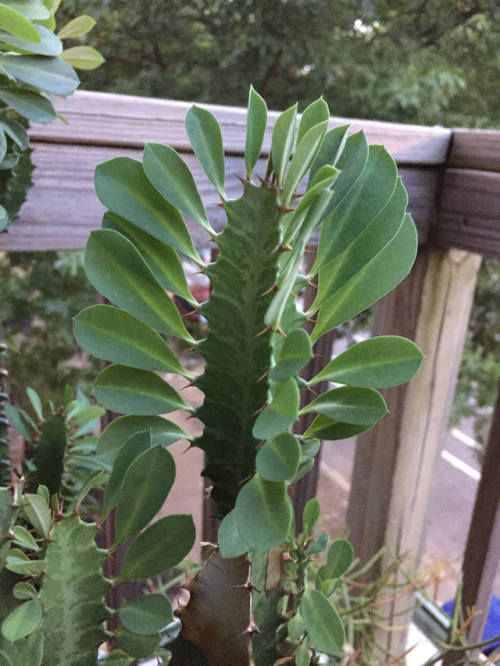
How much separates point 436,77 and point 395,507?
244 centimetres

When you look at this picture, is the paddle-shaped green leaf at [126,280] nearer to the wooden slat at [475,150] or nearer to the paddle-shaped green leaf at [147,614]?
the paddle-shaped green leaf at [147,614]

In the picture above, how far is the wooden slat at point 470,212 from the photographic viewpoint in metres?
0.68

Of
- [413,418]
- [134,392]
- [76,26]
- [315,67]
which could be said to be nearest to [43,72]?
[76,26]

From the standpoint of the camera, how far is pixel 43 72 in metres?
0.41

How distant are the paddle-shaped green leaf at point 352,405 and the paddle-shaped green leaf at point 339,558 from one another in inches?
4.8

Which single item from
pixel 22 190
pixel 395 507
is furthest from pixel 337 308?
pixel 395 507

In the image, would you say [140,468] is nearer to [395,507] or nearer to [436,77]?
[395,507]

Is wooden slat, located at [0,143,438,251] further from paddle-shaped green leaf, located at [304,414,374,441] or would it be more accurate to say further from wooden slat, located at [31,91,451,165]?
paddle-shaped green leaf, located at [304,414,374,441]

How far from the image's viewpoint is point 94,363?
2887mm

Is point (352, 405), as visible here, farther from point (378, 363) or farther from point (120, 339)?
point (120, 339)

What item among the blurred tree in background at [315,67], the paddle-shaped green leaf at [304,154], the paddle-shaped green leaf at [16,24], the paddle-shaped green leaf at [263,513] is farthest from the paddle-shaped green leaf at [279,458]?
the blurred tree in background at [315,67]

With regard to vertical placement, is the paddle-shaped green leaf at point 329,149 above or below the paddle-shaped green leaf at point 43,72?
below

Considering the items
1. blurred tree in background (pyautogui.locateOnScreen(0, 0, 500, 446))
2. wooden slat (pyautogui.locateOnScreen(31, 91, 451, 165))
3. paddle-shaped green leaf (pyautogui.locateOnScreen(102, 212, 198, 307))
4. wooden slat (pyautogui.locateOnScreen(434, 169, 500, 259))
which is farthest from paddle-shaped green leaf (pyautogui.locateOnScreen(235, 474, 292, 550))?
blurred tree in background (pyautogui.locateOnScreen(0, 0, 500, 446))

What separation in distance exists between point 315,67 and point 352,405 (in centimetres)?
278
